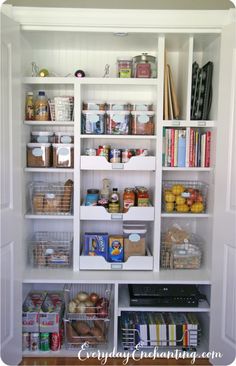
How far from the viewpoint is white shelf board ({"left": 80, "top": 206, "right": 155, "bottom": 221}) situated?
2.12 meters

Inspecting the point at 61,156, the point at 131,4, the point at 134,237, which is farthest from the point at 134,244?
the point at 131,4

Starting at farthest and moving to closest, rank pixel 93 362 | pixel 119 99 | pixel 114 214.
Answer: pixel 119 99 < pixel 114 214 < pixel 93 362

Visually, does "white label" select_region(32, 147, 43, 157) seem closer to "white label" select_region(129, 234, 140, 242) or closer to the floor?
"white label" select_region(129, 234, 140, 242)

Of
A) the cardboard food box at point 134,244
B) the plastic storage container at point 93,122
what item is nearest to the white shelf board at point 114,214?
the cardboard food box at point 134,244

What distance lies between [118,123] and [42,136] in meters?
0.49

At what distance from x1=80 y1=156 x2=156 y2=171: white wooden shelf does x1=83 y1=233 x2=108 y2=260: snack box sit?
445 mm

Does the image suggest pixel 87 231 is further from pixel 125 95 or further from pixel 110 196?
pixel 125 95

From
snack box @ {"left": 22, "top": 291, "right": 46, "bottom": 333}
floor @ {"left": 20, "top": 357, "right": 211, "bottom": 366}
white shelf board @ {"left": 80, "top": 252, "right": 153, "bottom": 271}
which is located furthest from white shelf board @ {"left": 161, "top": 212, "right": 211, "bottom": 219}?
snack box @ {"left": 22, "top": 291, "right": 46, "bottom": 333}

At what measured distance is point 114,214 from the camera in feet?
6.98

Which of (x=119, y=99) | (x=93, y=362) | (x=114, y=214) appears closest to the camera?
(x=93, y=362)

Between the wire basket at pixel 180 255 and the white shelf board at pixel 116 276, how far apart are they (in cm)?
5

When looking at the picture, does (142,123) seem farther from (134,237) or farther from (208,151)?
(134,237)

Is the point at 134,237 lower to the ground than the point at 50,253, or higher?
higher

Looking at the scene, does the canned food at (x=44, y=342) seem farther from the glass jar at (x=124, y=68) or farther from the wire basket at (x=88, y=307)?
the glass jar at (x=124, y=68)
